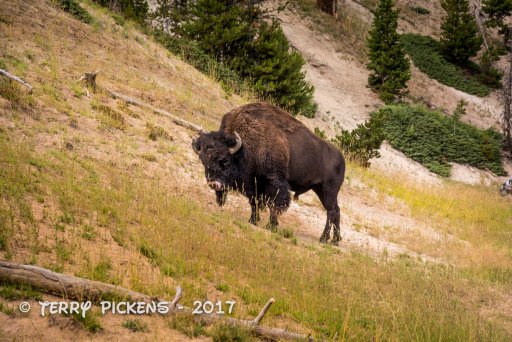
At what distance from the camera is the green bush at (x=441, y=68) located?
1414 inches

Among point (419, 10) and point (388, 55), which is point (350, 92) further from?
point (419, 10)

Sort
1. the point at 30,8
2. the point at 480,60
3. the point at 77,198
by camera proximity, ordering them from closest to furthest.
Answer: the point at 77,198, the point at 30,8, the point at 480,60

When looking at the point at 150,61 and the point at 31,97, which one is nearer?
the point at 31,97

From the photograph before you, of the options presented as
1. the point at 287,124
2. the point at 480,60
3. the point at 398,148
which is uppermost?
the point at 480,60

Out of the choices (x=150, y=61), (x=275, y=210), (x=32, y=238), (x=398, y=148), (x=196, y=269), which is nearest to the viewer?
(x=32, y=238)

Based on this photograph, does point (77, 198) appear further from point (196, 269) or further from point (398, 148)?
point (398, 148)

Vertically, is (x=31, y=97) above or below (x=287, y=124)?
below

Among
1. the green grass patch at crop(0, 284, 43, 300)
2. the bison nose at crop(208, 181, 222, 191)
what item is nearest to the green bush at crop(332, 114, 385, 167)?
the bison nose at crop(208, 181, 222, 191)

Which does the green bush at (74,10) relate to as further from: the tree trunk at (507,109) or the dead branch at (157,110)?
the tree trunk at (507,109)

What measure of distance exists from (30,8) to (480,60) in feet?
111

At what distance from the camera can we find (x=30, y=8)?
17.1 metres

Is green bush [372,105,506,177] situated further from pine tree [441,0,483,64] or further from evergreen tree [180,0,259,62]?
pine tree [441,0,483,64]

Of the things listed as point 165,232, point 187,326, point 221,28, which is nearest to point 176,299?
point 187,326

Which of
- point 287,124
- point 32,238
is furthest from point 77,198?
point 287,124
